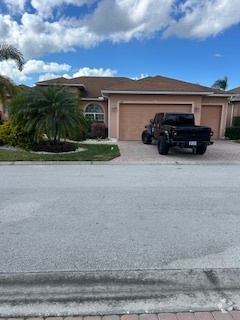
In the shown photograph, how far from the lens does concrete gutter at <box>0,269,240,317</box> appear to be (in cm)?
243

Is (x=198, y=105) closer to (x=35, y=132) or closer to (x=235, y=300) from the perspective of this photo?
(x=35, y=132)

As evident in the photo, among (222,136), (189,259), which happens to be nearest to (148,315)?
(189,259)

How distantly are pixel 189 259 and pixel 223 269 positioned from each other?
410 millimetres

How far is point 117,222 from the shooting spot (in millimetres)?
4359

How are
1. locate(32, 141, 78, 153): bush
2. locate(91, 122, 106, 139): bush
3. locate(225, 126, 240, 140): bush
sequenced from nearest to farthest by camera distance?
locate(32, 141, 78, 153): bush, locate(91, 122, 106, 139): bush, locate(225, 126, 240, 140): bush

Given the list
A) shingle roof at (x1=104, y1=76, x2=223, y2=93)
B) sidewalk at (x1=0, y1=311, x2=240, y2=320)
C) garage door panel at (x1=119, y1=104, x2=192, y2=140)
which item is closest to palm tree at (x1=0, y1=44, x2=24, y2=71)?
shingle roof at (x1=104, y1=76, x2=223, y2=93)

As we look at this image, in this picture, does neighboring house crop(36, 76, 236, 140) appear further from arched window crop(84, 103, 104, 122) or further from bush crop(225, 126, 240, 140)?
arched window crop(84, 103, 104, 122)

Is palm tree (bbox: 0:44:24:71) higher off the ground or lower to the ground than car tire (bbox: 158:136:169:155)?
higher

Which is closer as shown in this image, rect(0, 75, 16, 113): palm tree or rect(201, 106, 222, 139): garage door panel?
rect(0, 75, 16, 113): palm tree

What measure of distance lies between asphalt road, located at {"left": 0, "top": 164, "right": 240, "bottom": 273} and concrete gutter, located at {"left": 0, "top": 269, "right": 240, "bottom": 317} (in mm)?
163

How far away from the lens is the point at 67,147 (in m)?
12.5

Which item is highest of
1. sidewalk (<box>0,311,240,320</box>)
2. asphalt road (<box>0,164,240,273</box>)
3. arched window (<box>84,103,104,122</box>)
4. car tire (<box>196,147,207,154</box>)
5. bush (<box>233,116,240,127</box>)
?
arched window (<box>84,103,104,122</box>)

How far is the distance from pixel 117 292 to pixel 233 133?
19.0 m

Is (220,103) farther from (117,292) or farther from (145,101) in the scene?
(117,292)
